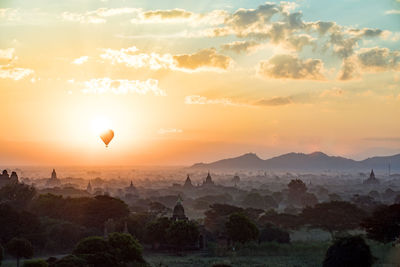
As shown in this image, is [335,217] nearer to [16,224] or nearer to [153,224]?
[153,224]

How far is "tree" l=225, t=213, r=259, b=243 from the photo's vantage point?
1941 inches

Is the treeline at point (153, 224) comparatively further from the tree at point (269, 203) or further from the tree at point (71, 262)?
the tree at point (269, 203)

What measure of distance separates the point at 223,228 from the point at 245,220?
4.47m

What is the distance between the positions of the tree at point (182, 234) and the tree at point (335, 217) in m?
17.9

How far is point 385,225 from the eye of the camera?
42000 millimetres

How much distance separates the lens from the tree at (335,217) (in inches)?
2281

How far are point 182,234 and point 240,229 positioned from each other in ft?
20.9

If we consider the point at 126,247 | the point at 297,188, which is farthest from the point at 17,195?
the point at 297,188

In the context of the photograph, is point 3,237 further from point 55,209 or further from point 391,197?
point 391,197

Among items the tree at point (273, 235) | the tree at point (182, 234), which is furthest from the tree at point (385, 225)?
the tree at point (182, 234)

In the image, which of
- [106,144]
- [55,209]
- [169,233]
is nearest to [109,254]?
[169,233]

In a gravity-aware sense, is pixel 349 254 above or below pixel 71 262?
below

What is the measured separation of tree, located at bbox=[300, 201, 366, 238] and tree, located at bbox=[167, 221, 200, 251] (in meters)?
17.9

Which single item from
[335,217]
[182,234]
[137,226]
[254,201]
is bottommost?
[254,201]
